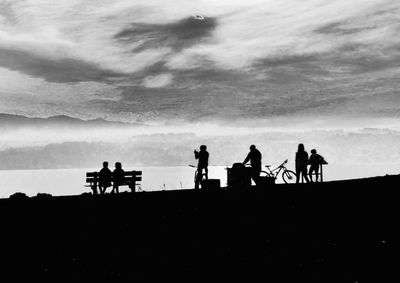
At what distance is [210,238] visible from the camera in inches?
478

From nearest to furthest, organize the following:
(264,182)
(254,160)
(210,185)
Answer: (210,185) < (254,160) < (264,182)

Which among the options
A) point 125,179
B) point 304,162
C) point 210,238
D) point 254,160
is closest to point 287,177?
point 304,162

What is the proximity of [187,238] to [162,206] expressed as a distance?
6.40 meters

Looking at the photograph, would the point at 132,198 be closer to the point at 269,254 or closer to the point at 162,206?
the point at 162,206

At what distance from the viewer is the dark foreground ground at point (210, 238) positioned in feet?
29.7

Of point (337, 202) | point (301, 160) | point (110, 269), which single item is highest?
point (301, 160)

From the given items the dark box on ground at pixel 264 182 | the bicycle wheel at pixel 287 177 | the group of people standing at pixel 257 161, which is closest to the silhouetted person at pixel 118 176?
the group of people standing at pixel 257 161

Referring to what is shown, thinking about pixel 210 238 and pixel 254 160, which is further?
pixel 254 160

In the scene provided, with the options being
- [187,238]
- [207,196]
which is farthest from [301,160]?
[187,238]

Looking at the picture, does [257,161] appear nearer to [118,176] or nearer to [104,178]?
[118,176]

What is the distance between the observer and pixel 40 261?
1054cm

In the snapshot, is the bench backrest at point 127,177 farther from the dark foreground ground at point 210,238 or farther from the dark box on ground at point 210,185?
the dark foreground ground at point 210,238

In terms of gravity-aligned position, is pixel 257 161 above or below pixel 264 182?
above

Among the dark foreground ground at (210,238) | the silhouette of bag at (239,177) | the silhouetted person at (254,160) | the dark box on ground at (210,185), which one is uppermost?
the silhouetted person at (254,160)
